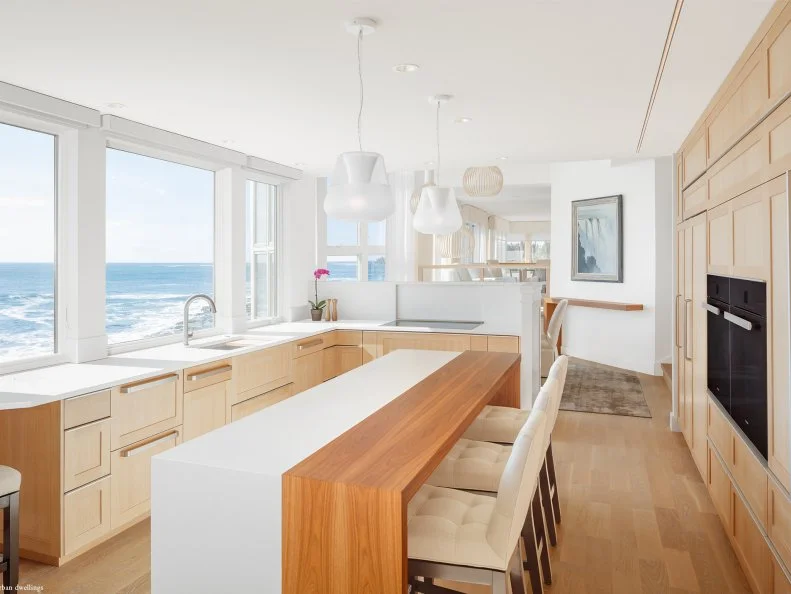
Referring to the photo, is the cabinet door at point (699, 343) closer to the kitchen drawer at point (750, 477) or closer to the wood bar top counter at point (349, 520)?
the kitchen drawer at point (750, 477)

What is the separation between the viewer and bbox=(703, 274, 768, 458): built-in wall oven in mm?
2172

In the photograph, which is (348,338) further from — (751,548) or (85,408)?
(751,548)

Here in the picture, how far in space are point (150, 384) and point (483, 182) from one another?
388 cm

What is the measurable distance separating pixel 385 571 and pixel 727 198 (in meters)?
2.22

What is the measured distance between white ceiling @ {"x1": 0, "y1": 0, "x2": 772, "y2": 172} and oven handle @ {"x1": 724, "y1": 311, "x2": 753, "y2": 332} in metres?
1.15

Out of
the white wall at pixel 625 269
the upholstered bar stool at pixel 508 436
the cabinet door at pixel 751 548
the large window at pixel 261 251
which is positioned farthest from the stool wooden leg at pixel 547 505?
the white wall at pixel 625 269

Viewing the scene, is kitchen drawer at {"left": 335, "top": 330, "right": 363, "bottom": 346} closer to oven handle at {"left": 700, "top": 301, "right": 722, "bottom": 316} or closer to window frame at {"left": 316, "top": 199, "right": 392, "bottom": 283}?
window frame at {"left": 316, "top": 199, "right": 392, "bottom": 283}

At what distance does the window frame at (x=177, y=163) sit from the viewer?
12.5ft

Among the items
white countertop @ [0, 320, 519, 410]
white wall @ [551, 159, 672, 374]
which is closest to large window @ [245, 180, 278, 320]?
white countertop @ [0, 320, 519, 410]

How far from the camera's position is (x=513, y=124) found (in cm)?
405

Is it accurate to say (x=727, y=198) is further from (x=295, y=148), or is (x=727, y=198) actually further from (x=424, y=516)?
(x=295, y=148)

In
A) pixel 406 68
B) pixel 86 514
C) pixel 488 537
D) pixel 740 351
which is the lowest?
pixel 86 514

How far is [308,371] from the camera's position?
4777 millimetres

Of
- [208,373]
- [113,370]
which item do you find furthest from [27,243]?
[208,373]
